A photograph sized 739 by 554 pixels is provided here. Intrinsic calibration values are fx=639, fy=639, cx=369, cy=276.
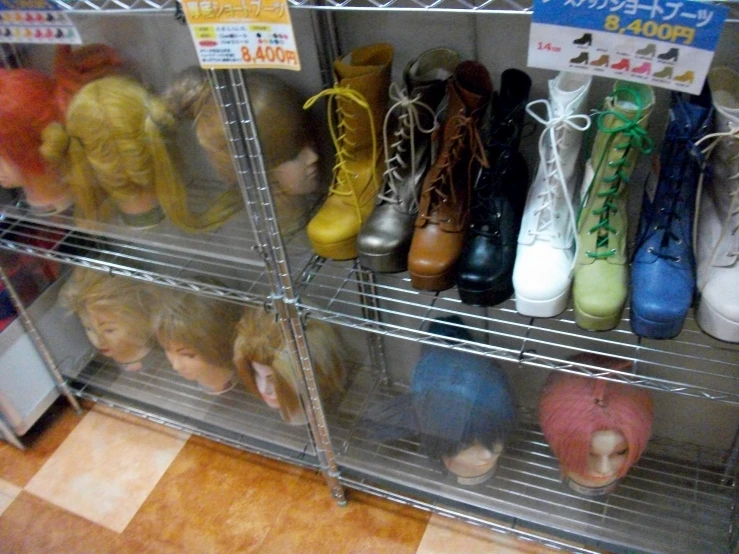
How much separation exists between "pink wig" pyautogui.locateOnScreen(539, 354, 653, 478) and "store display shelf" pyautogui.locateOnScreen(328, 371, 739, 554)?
0.11m

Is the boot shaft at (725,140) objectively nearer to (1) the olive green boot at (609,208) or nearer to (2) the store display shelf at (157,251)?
(1) the olive green boot at (609,208)

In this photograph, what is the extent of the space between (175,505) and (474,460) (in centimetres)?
66

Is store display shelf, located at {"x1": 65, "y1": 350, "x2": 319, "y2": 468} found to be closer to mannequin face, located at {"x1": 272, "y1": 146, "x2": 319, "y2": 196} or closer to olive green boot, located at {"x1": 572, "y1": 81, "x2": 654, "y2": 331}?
mannequin face, located at {"x1": 272, "y1": 146, "x2": 319, "y2": 196}

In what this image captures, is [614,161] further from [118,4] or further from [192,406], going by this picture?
[192,406]

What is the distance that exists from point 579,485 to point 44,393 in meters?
1.21

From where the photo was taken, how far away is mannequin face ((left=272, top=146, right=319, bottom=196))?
0.99m

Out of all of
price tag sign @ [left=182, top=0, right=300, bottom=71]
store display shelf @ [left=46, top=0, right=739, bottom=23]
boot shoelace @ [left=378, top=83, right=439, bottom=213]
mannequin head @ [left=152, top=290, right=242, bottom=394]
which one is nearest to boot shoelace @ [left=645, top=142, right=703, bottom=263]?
store display shelf @ [left=46, top=0, right=739, bottom=23]

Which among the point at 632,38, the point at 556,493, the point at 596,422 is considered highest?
the point at 632,38

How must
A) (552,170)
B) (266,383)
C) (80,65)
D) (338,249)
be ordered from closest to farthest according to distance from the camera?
(552,170) → (338,249) → (80,65) → (266,383)

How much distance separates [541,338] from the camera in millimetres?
1143

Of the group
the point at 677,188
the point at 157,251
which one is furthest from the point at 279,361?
the point at 677,188

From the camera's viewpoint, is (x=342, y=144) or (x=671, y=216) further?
(x=342, y=144)

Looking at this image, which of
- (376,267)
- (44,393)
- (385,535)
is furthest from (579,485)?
(44,393)

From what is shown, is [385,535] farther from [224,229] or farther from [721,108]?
[721,108]
